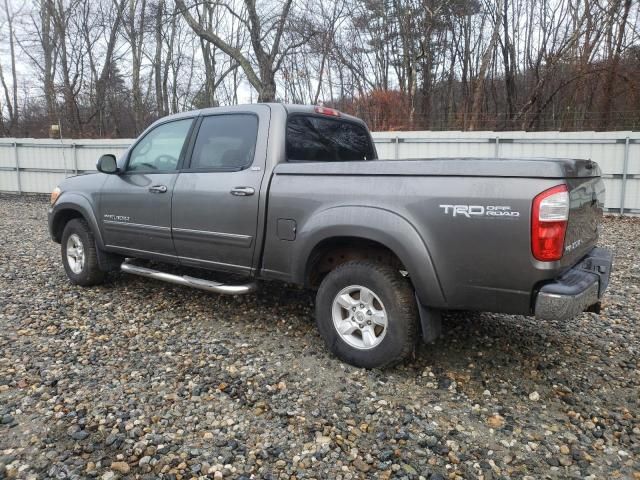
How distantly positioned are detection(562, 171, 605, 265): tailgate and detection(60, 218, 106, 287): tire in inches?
176

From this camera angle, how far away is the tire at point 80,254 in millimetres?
5109

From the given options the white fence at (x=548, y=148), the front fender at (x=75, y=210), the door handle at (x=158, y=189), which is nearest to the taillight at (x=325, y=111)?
the door handle at (x=158, y=189)

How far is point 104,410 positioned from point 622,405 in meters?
3.10

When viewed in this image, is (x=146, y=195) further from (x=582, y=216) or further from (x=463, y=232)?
(x=582, y=216)

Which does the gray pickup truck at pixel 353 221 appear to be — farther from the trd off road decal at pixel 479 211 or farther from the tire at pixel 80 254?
the tire at pixel 80 254

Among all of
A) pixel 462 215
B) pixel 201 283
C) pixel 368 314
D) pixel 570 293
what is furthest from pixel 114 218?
pixel 570 293

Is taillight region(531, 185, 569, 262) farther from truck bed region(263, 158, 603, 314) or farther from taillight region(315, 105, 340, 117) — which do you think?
taillight region(315, 105, 340, 117)

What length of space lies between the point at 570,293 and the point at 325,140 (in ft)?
7.92

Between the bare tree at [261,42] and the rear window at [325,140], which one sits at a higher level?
the bare tree at [261,42]

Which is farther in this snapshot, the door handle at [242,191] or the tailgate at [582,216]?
the door handle at [242,191]

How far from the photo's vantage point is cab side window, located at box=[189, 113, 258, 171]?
3898 mm

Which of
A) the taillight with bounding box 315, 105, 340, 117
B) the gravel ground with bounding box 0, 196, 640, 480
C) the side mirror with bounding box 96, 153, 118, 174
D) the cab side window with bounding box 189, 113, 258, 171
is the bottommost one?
the gravel ground with bounding box 0, 196, 640, 480

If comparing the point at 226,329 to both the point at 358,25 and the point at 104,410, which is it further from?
the point at 358,25

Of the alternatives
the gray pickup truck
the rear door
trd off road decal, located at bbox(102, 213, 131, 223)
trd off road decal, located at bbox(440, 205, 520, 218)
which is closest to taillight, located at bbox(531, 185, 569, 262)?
the gray pickup truck
